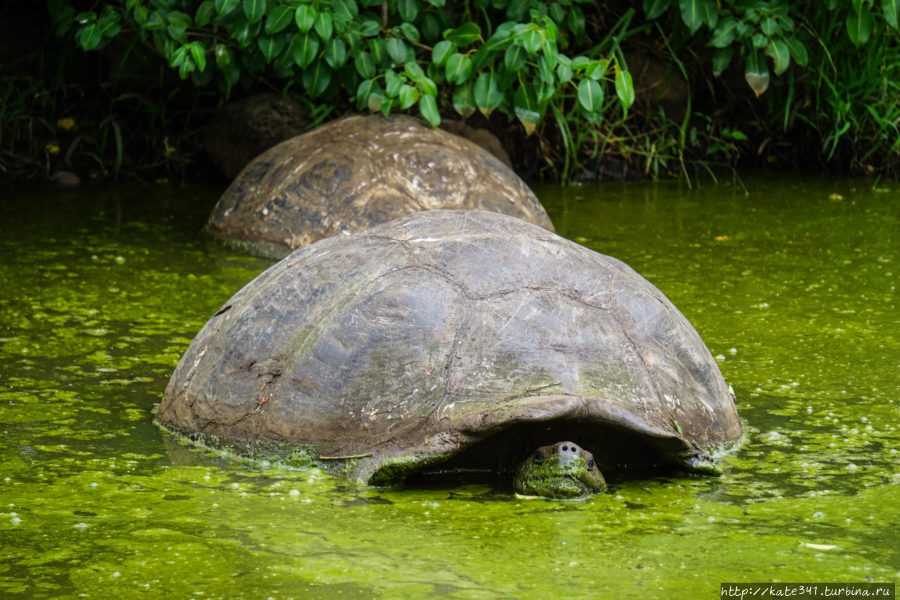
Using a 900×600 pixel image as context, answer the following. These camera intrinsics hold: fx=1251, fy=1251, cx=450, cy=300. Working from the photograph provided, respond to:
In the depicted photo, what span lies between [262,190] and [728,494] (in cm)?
402

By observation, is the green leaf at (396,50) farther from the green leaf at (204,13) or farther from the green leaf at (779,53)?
the green leaf at (779,53)

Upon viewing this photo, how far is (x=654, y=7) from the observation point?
8.43 meters

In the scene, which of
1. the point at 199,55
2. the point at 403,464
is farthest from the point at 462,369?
the point at 199,55

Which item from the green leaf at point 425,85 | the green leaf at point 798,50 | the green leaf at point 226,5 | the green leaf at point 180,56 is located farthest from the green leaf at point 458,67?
the green leaf at point 798,50

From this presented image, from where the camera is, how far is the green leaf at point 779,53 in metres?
7.90

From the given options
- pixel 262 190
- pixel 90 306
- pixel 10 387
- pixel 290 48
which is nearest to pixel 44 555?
pixel 10 387

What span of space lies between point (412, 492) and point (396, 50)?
4.37m

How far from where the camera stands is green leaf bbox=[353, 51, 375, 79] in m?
7.15

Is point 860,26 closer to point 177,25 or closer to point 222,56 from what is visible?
point 222,56

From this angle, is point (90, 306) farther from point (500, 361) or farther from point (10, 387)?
point (500, 361)

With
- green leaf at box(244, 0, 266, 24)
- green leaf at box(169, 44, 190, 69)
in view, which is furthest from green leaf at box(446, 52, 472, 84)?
green leaf at box(169, 44, 190, 69)

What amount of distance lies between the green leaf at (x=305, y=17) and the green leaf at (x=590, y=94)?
5.02 ft

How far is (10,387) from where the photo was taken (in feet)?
13.3

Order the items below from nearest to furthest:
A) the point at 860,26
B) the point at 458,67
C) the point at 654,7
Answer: the point at 458,67 < the point at 860,26 < the point at 654,7
